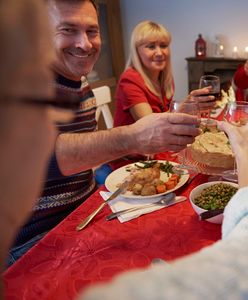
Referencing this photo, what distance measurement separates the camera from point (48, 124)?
27cm

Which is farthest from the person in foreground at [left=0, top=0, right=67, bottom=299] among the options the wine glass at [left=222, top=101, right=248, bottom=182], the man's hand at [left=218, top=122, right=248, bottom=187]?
the wine glass at [left=222, top=101, right=248, bottom=182]

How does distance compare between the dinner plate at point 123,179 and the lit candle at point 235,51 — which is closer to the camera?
the dinner plate at point 123,179

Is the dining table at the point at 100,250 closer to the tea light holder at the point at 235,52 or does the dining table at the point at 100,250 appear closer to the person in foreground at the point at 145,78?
the person in foreground at the point at 145,78

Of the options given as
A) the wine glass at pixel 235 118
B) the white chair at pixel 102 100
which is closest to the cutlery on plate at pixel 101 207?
the wine glass at pixel 235 118

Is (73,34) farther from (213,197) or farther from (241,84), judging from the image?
(241,84)

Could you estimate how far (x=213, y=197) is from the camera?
3.07 ft

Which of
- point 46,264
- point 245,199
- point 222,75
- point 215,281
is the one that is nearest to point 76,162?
point 46,264

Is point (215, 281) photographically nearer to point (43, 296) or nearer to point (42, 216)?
point (43, 296)

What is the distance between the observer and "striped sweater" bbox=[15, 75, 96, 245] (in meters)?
1.25

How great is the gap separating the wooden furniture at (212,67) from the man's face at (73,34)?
2781mm

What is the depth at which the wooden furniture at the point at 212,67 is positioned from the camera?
3896mm

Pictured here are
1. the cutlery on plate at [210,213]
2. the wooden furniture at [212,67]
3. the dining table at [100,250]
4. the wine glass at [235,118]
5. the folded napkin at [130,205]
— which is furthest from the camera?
the wooden furniture at [212,67]

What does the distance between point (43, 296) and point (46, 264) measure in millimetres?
112

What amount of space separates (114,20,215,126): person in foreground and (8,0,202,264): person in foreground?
444 mm
